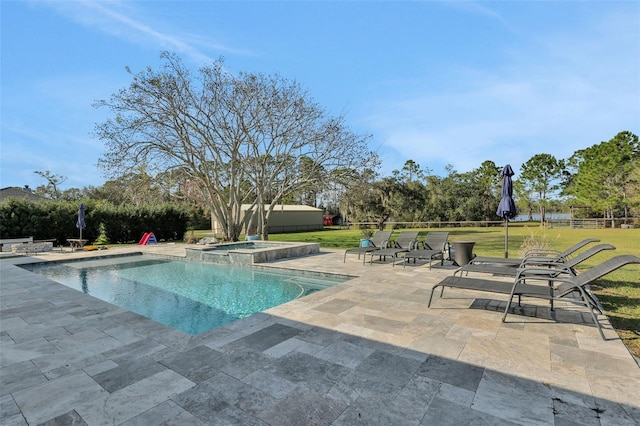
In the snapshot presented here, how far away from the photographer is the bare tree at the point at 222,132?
49.5 ft

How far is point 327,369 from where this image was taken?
8.97ft

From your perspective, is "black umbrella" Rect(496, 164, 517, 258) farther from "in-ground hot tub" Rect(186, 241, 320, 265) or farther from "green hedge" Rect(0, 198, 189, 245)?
"green hedge" Rect(0, 198, 189, 245)

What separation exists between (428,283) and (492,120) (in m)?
10.7

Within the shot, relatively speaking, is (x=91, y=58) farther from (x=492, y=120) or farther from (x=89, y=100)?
(x=492, y=120)

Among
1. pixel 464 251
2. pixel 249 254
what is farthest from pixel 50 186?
pixel 464 251

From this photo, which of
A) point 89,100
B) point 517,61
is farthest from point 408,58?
point 89,100

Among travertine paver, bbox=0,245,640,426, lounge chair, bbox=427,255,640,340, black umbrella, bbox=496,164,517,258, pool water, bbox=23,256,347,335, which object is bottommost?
pool water, bbox=23,256,347,335

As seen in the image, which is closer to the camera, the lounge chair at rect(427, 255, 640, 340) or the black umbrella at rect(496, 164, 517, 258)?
the lounge chair at rect(427, 255, 640, 340)

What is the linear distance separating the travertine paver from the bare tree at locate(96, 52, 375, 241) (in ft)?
42.7

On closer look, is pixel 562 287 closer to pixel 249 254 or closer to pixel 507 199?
pixel 507 199

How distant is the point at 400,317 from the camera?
4082mm

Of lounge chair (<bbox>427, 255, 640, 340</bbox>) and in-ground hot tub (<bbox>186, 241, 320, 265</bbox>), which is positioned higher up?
lounge chair (<bbox>427, 255, 640, 340</bbox>)

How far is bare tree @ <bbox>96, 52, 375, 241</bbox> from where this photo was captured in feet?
49.5

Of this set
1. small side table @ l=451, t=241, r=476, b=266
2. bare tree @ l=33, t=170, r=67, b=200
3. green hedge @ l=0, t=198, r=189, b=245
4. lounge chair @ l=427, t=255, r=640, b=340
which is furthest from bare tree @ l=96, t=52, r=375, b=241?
bare tree @ l=33, t=170, r=67, b=200
